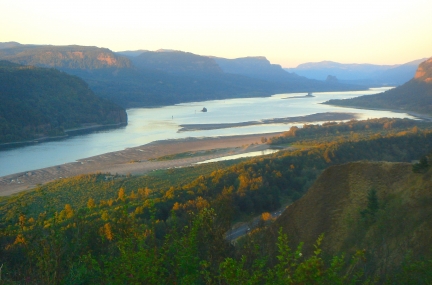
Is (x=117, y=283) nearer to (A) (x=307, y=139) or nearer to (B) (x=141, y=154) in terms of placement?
(B) (x=141, y=154)

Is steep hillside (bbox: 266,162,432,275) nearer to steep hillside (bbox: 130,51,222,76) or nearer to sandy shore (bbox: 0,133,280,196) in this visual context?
sandy shore (bbox: 0,133,280,196)

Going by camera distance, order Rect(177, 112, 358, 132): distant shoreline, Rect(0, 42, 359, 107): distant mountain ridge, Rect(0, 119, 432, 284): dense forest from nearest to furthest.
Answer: Rect(0, 119, 432, 284): dense forest < Rect(177, 112, 358, 132): distant shoreline < Rect(0, 42, 359, 107): distant mountain ridge

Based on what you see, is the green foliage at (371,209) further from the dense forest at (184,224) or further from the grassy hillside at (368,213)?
the dense forest at (184,224)

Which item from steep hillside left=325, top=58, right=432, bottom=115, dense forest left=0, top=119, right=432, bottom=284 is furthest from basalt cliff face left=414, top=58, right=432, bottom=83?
dense forest left=0, top=119, right=432, bottom=284

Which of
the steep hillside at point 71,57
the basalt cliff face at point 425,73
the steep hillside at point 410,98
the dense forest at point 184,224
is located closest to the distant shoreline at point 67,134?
the dense forest at point 184,224

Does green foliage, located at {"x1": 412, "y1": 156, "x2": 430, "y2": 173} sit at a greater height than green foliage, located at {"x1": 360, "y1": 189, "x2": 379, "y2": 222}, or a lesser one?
greater

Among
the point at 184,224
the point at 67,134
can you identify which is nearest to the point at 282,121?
the point at 67,134

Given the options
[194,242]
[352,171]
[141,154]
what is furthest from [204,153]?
[194,242]

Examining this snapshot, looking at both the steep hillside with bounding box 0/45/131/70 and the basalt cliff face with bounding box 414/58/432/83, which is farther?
the steep hillside with bounding box 0/45/131/70
